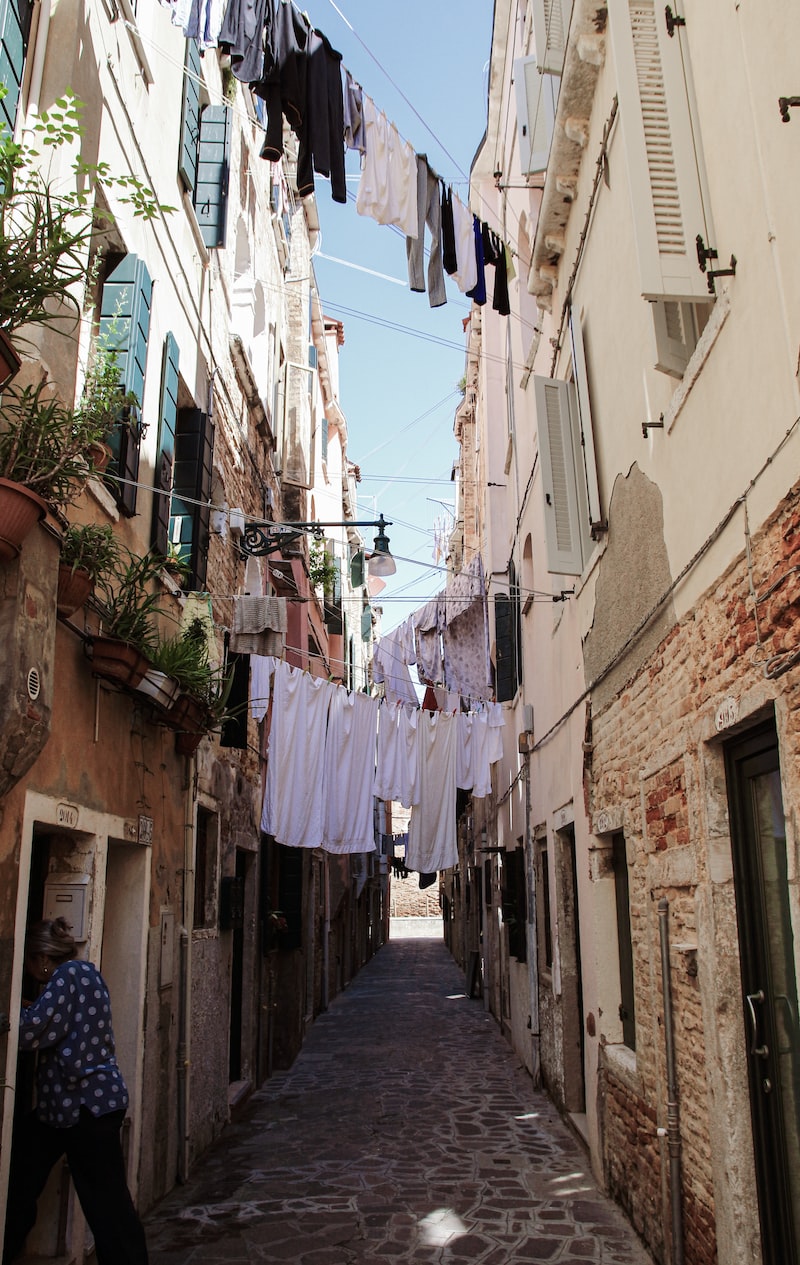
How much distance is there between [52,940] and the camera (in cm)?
445

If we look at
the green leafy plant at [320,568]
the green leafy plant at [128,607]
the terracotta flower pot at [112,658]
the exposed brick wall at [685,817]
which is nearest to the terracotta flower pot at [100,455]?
the green leafy plant at [128,607]

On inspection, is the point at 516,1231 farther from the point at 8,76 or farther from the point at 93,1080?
the point at 8,76

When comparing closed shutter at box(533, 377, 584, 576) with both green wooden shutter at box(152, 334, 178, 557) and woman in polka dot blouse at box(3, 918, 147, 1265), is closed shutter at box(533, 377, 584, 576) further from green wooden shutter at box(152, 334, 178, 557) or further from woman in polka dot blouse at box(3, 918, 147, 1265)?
woman in polka dot blouse at box(3, 918, 147, 1265)

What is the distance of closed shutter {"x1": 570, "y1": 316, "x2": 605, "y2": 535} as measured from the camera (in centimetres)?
651

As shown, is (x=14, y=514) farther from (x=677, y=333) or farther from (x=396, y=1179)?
(x=396, y=1179)

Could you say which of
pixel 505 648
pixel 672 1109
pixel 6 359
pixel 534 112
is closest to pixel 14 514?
pixel 6 359

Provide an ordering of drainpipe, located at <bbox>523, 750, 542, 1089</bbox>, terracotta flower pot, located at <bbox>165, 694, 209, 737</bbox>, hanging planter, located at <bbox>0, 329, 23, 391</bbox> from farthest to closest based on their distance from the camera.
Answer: drainpipe, located at <bbox>523, 750, 542, 1089</bbox> → terracotta flower pot, located at <bbox>165, 694, 209, 737</bbox> → hanging planter, located at <bbox>0, 329, 23, 391</bbox>

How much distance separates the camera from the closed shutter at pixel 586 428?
256 inches

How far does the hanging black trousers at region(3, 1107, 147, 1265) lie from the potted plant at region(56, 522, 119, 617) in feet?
7.26

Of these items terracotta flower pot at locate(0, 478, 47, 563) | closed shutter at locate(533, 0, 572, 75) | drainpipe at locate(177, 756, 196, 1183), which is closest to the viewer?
terracotta flower pot at locate(0, 478, 47, 563)

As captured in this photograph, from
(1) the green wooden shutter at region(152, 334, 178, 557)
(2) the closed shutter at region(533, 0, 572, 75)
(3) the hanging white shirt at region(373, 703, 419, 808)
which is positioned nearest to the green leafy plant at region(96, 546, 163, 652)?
(1) the green wooden shutter at region(152, 334, 178, 557)

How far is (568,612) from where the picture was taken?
8.12m

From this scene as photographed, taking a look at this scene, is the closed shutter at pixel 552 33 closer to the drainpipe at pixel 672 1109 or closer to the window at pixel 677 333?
the window at pixel 677 333

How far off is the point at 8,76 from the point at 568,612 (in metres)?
5.43
